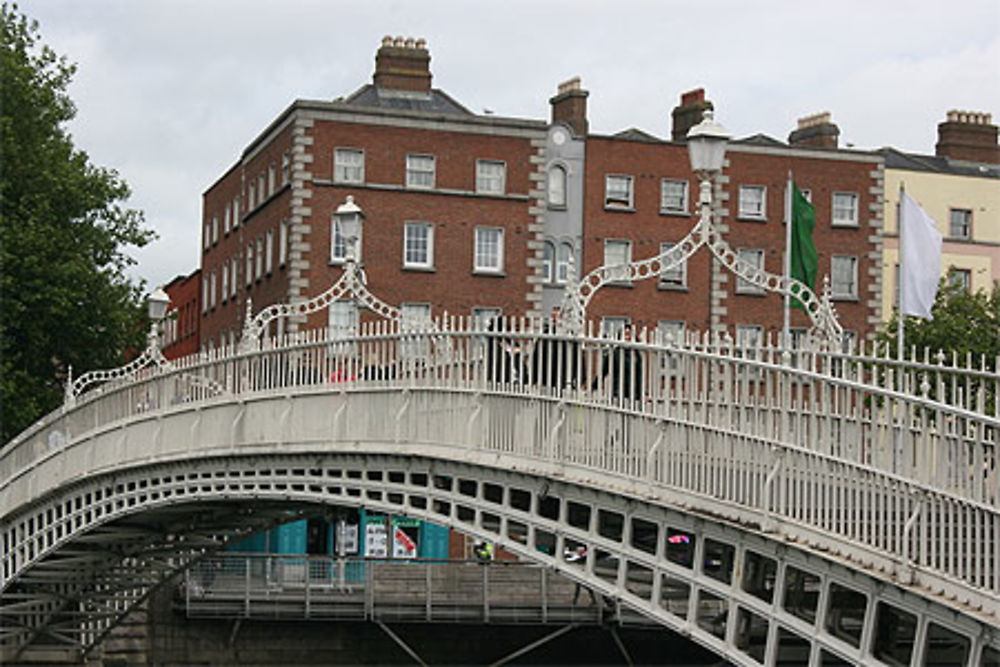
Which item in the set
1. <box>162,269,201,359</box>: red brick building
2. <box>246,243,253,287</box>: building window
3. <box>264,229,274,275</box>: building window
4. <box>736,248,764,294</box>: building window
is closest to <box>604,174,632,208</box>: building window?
<box>736,248,764,294</box>: building window

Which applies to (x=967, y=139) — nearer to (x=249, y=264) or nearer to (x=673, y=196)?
(x=673, y=196)

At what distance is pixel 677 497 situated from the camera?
17.0 meters

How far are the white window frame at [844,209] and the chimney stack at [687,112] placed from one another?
400 cm

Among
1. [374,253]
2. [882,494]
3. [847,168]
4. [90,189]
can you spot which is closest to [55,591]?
[90,189]

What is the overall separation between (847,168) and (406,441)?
36.4m

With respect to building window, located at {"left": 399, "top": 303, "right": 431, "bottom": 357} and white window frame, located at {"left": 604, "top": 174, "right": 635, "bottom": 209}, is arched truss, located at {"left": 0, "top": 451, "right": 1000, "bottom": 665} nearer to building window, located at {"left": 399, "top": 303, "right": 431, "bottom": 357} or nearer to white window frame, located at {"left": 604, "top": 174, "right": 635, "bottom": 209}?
building window, located at {"left": 399, "top": 303, "right": 431, "bottom": 357}

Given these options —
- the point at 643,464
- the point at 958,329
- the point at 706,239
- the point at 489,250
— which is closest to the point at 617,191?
the point at 489,250

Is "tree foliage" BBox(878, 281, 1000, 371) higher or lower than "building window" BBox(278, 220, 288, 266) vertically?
lower

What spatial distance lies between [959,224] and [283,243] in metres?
20.7

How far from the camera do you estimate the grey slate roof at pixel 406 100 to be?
53281mm

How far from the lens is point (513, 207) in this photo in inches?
2071

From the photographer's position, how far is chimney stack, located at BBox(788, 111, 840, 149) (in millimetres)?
57938

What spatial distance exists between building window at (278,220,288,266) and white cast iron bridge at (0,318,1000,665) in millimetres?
20606

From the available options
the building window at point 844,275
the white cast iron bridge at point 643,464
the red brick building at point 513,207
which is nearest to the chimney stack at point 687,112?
the red brick building at point 513,207
